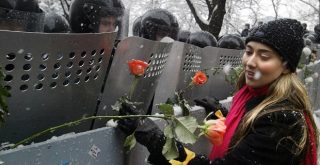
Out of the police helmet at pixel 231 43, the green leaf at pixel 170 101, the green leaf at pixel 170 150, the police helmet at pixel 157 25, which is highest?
the police helmet at pixel 157 25

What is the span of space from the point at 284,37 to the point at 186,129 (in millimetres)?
904

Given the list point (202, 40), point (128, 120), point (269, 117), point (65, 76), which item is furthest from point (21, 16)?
point (202, 40)

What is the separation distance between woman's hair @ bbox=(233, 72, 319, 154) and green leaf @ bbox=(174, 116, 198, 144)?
551mm

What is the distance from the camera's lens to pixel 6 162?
5.25 feet

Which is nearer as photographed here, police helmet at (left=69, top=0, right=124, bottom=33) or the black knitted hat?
the black knitted hat

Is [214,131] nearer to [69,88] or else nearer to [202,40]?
[69,88]

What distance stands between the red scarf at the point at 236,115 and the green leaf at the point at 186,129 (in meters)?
0.63

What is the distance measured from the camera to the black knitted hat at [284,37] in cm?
225

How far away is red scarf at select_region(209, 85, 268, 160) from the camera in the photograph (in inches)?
91.0

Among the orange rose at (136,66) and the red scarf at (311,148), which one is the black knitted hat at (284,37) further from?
the orange rose at (136,66)

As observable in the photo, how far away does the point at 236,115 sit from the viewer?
2.43 metres

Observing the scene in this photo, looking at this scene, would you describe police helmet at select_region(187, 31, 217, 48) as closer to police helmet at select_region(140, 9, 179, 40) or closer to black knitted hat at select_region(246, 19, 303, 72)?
police helmet at select_region(140, 9, 179, 40)

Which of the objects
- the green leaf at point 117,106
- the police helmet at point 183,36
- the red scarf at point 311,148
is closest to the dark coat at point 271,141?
the red scarf at point 311,148

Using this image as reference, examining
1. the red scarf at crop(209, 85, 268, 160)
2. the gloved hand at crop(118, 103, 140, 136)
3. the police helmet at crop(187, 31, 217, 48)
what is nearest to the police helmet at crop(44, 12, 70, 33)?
the gloved hand at crop(118, 103, 140, 136)
